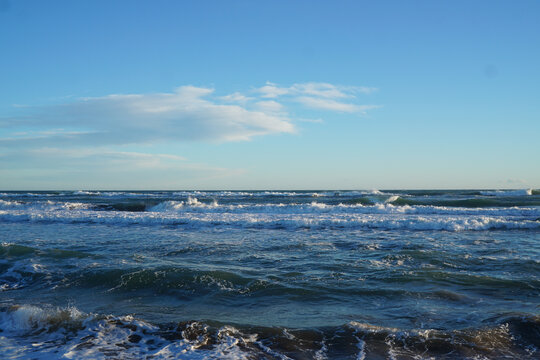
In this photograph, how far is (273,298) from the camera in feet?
22.0

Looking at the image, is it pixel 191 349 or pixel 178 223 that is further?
pixel 178 223

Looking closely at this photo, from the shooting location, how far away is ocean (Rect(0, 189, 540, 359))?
4871 millimetres

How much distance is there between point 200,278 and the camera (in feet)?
25.6

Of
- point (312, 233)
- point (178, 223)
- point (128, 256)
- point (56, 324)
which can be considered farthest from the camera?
point (178, 223)

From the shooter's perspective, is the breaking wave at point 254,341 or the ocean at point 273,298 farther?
the ocean at point 273,298

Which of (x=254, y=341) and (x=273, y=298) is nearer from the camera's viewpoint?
(x=254, y=341)

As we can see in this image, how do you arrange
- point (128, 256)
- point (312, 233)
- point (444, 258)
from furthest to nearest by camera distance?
point (312, 233) → point (128, 256) → point (444, 258)

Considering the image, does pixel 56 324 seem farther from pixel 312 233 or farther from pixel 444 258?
pixel 312 233

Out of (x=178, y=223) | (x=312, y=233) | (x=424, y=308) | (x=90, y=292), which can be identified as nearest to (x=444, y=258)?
(x=424, y=308)

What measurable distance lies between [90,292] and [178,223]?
1140cm

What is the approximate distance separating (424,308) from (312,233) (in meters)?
8.88

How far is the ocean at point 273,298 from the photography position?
4.87 m

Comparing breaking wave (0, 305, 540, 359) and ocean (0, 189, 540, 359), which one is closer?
breaking wave (0, 305, 540, 359)

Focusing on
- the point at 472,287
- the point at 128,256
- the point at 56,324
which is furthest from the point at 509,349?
the point at 128,256
